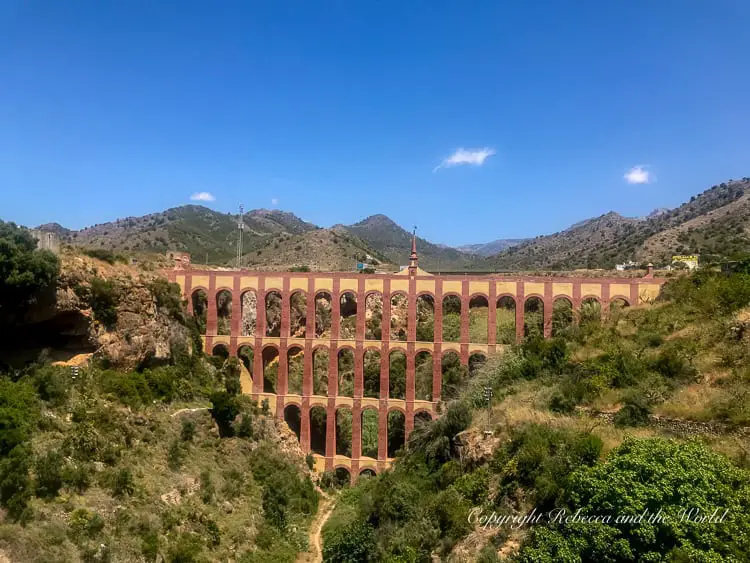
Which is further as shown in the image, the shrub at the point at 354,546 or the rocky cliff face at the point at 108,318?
the rocky cliff face at the point at 108,318

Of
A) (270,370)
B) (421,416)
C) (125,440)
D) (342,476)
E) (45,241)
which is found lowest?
(342,476)

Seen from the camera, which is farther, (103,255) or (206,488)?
(103,255)

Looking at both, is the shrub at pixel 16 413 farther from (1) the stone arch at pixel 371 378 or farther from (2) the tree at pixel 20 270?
(1) the stone arch at pixel 371 378

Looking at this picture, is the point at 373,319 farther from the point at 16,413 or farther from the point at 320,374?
the point at 16,413

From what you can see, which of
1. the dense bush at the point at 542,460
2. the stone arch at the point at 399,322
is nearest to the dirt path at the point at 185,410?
the dense bush at the point at 542,460

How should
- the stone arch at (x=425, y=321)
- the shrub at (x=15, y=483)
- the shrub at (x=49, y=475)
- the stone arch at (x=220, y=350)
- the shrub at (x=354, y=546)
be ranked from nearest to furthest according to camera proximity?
the shrub at (x=15, y=483) < the shrub at (x=49, y=475) < the shrub at (x=354, y=546) < the stone arch at (x=220, y=350) < the stone arch at (x=425, y=321)

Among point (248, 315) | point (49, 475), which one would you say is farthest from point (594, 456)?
point (248, 315)
